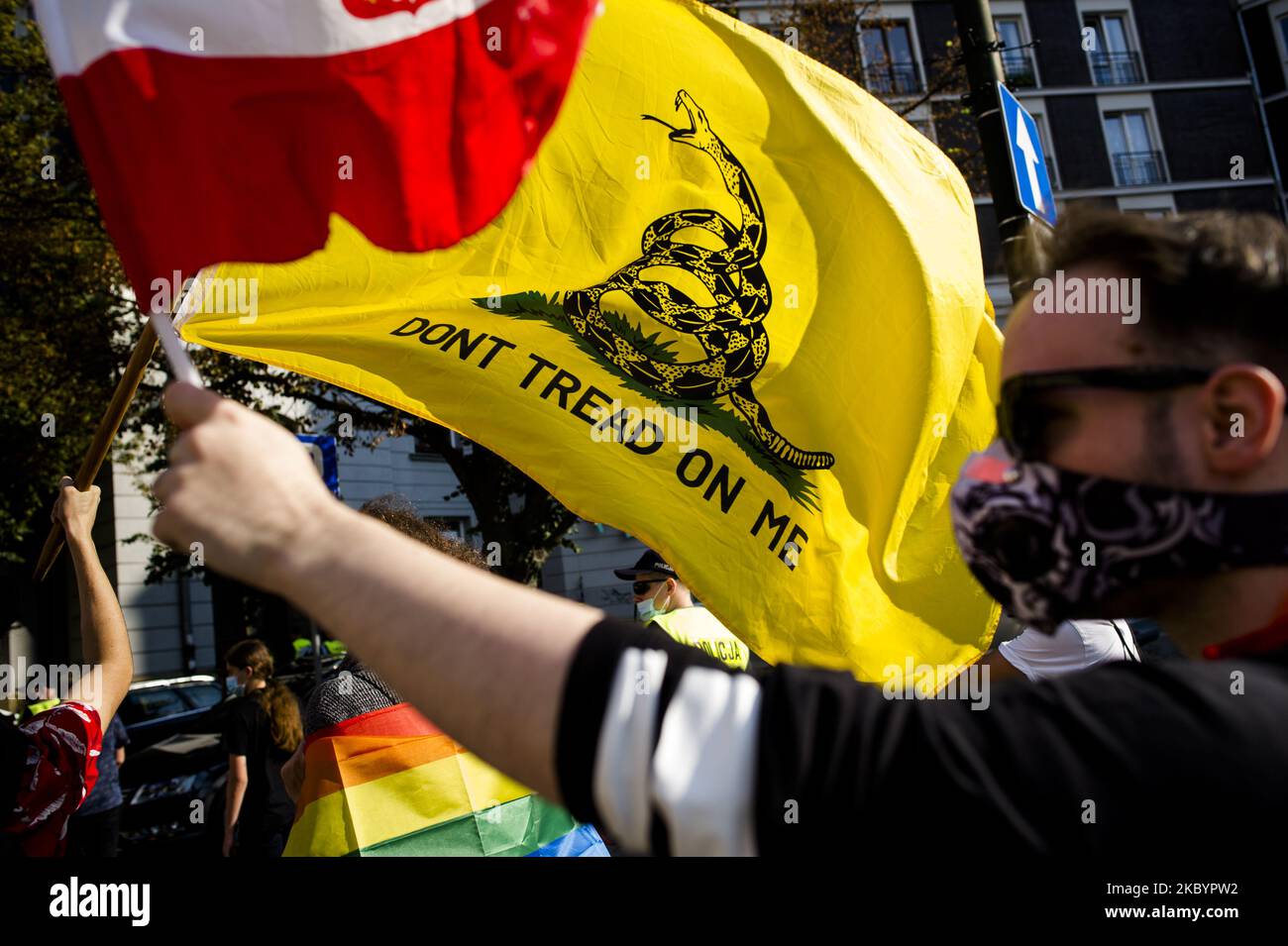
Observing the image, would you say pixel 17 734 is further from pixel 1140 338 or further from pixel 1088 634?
pixel 1088 634

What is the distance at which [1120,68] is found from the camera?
108 ft

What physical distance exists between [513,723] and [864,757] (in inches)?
12.9

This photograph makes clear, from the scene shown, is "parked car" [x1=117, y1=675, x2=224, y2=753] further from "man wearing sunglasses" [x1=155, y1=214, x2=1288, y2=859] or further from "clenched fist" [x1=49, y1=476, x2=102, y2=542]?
"man wearing sunglasses" [x1=155, y1=214, x2=1288, y2=859]

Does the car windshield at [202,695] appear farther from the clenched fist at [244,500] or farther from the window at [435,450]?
the clenched fist at [244,500]

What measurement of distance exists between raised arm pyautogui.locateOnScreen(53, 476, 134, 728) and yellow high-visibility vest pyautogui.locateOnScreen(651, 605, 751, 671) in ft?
8.34

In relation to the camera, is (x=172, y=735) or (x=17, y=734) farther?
(x=172, y=735)

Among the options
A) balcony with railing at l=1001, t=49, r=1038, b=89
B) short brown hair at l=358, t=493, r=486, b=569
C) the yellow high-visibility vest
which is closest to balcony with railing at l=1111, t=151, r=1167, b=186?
balcony with railing at l=1001, t=49, r=1038, b=89

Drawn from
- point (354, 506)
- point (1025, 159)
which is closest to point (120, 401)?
point (1025, 159)

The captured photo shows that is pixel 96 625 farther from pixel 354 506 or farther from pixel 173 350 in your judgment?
pixel 354 506

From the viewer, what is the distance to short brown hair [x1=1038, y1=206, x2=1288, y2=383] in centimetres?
125

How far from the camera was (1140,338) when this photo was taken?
1263 mm

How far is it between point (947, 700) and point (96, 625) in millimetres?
2538
